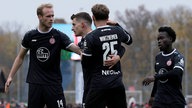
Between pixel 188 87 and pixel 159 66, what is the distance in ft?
164

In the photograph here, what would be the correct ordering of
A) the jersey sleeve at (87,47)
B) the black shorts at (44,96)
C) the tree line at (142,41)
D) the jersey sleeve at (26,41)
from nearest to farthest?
the jersey sleeve at (87,47) < the black shorts at (44,96) < the jersey sleeve at (26,41) < the tree line at (142,41)

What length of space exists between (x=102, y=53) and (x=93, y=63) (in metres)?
0.24

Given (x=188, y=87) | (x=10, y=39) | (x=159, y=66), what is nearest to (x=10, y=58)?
(x=10, y=39)

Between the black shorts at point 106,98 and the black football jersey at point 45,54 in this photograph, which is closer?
the black shorts at point 106,98

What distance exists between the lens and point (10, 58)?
80188 mm

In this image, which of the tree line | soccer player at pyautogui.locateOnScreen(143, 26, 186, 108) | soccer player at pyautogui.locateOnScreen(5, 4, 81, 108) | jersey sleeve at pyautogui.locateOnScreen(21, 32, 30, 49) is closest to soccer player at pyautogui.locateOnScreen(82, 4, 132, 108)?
soccer player at pyautogui.locateOnScreen(5, 4, 81, 108)

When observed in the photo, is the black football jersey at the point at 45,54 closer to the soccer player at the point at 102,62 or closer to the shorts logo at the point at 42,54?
the shorts logo at the point at 42,54

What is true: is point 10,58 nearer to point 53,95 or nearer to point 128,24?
point 128,24

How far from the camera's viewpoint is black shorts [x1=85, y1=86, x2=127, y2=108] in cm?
1244

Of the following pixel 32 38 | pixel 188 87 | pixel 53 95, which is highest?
pixel 32 38

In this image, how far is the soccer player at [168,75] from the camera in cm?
1443

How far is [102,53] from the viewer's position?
1232cm

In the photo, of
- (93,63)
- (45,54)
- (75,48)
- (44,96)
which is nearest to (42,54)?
(45,54)

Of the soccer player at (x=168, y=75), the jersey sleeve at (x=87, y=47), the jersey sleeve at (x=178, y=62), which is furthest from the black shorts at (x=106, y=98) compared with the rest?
the jersey sleeve at (x=178, y=62)
